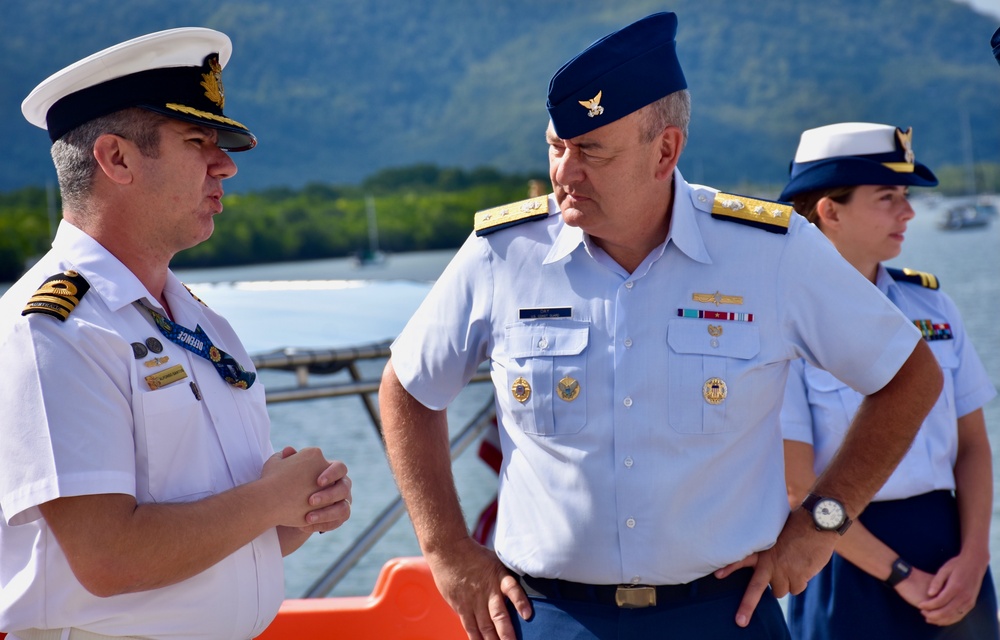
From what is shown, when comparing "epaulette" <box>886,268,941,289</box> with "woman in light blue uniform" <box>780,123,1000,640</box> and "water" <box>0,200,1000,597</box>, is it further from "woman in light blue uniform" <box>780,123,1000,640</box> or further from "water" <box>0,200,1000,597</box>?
"water" <box>0,200,1000,597</box>

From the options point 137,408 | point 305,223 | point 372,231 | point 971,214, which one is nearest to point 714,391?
point 137,408

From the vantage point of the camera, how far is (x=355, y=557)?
147 inches

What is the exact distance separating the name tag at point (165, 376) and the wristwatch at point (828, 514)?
1021 mm

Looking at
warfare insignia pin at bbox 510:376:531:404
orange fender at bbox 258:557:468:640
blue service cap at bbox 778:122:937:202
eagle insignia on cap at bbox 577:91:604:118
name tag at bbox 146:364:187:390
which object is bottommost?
orange fender at bbox 258:557:468:640

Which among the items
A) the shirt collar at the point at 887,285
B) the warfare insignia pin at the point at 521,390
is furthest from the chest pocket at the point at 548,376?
the shirt collar at the point at 887,285

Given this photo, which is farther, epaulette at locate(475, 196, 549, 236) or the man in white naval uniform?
epaulette at locate(475, 196, 549, 236)

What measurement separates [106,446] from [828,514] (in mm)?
1127

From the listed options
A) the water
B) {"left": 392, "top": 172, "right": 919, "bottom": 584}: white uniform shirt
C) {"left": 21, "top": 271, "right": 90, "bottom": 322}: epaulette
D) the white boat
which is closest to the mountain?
the white boat

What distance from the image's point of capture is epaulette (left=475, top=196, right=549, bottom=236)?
6.47ft

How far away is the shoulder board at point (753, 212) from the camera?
1.86 m

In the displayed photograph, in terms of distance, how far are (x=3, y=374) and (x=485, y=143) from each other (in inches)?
4052

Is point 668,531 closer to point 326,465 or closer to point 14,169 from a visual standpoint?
point 326,465

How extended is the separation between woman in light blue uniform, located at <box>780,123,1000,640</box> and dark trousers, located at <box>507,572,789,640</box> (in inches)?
23.1

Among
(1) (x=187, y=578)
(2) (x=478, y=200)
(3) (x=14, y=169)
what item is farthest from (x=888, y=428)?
(3) (x=14, y=169)
